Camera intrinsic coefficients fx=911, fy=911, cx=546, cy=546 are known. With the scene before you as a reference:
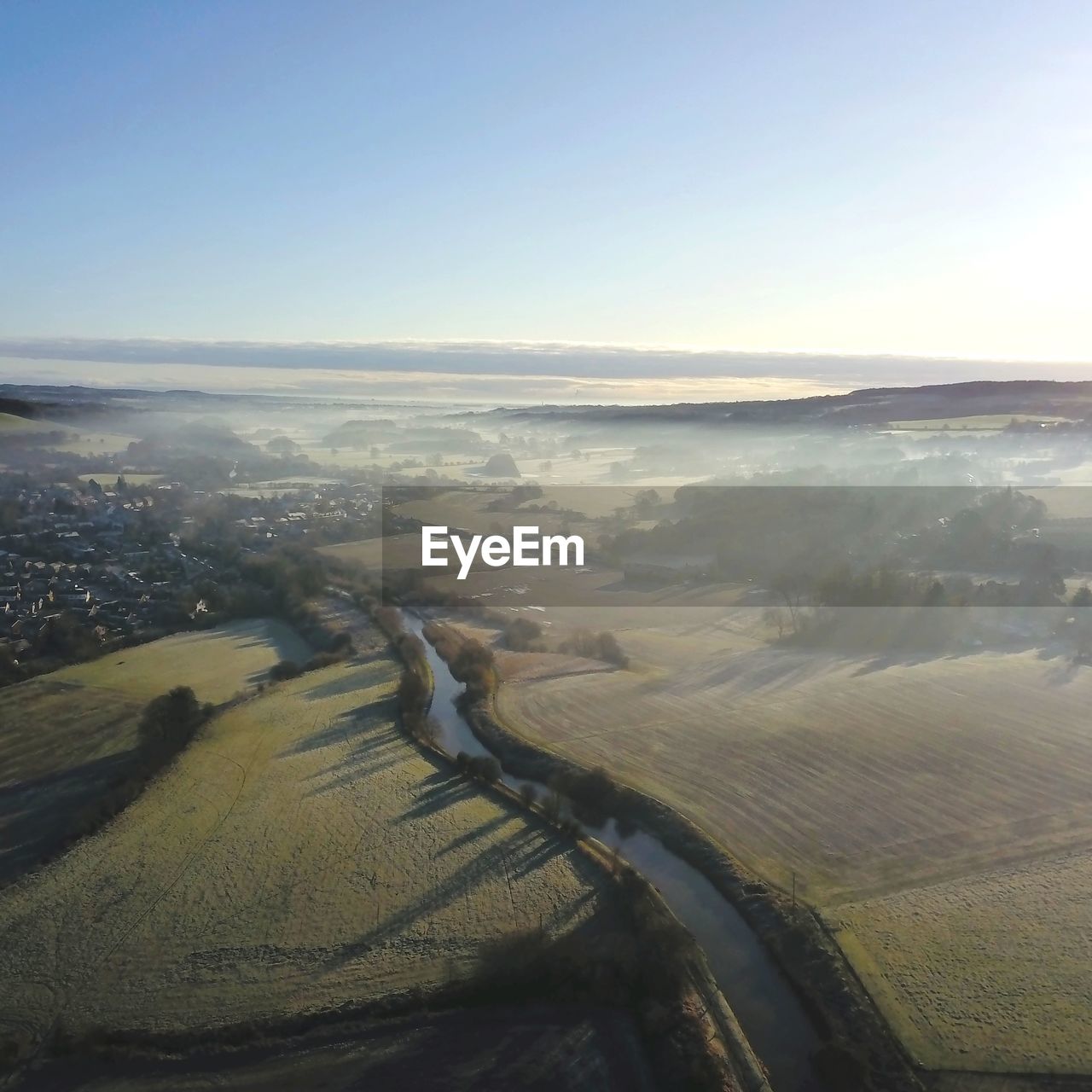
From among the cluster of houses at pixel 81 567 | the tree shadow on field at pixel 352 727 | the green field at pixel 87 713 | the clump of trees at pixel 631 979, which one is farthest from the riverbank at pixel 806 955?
the cluster of houses at pixel 81 567

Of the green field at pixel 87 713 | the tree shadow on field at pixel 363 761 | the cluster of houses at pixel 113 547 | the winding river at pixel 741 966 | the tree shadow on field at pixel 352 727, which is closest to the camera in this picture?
the winding river at pixel 741 966

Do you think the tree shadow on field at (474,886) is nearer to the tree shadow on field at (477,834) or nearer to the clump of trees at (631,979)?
the tree shadow on field at (477,834)

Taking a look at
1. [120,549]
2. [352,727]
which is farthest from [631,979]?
[120,549]

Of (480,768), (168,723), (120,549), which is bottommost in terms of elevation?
(120,549)

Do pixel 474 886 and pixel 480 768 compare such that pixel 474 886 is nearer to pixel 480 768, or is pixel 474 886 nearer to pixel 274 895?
pixel 274 895

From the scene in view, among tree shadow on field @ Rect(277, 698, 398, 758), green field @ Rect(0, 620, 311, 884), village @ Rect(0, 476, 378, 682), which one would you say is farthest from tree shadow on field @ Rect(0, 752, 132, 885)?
village @ Rect(0, 476, 378, 682)

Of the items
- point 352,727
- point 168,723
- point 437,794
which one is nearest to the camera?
point 437,794

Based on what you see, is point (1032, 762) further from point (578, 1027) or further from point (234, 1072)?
point (234, 1072)
